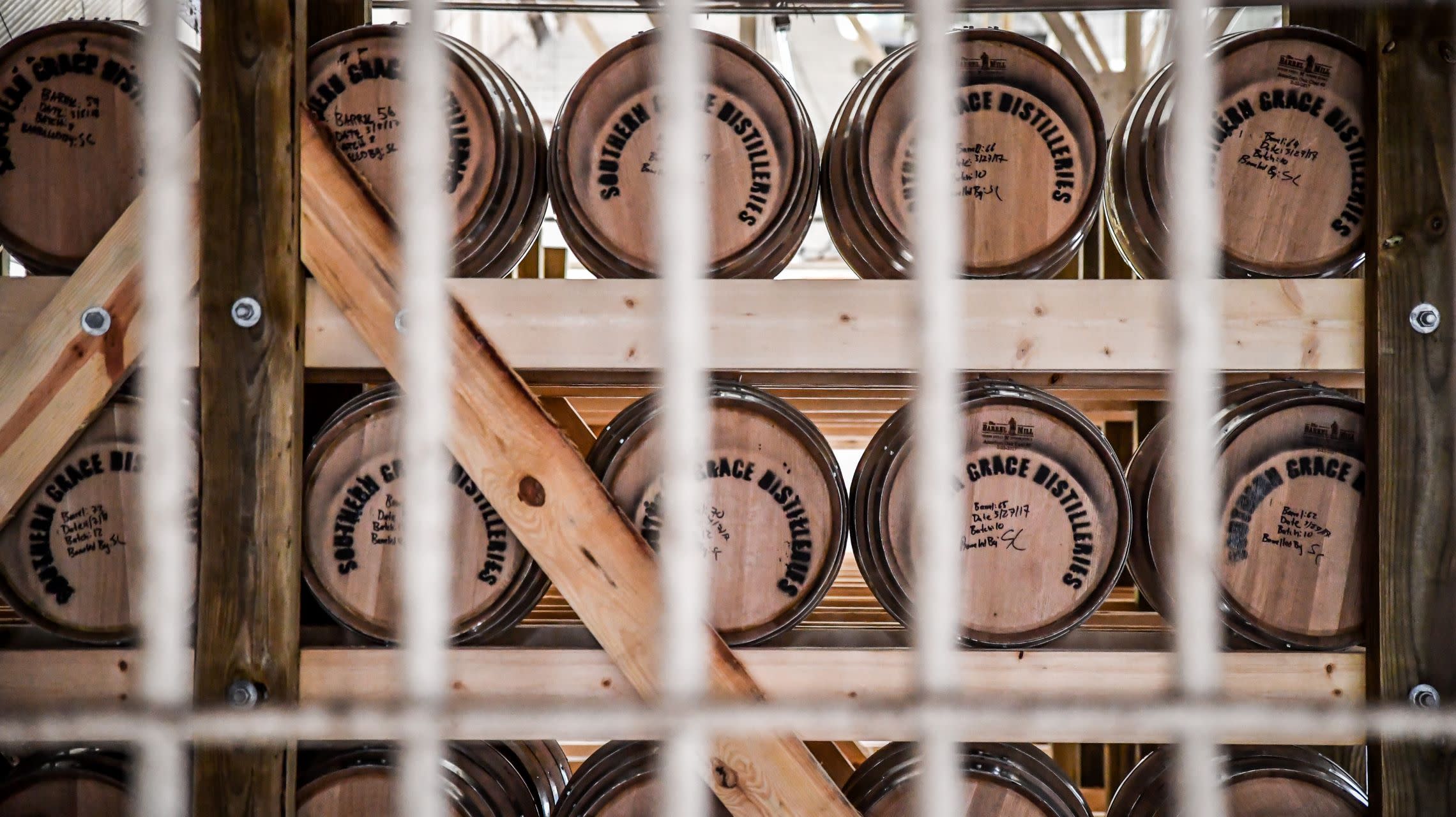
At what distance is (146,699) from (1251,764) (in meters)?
1.95

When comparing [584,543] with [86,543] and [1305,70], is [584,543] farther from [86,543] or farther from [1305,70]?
[1305,70]

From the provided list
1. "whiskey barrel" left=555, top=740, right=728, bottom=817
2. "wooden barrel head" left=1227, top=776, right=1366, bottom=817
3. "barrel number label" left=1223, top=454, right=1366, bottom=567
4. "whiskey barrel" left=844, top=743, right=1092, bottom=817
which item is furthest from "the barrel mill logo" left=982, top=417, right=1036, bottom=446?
"whiskey barrel" left=555, top=740, right=728, bottom=817

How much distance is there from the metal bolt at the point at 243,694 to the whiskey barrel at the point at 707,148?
3.37 feet

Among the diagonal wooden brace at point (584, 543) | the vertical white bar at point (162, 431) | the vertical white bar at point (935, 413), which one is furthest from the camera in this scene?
the diagonal wooden brace at point (584, 543)

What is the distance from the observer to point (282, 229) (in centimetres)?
171

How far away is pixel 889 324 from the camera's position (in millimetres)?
1691

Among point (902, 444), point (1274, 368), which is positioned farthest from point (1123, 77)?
point (902, 444)

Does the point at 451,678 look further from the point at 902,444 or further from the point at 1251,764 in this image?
the point at 1251,764

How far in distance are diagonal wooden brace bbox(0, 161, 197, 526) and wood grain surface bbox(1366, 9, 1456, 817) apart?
226 centimetres

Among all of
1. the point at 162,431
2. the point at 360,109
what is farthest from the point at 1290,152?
the point at 162,431

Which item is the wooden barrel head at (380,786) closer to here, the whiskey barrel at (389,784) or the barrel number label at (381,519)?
the whiskey barrel at (389,784)

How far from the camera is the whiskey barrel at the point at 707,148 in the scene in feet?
5.61

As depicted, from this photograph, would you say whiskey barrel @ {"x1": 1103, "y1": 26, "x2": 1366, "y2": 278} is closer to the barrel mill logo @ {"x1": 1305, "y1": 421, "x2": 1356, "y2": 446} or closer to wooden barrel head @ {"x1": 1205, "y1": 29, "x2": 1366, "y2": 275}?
wooden barrel head @ {"x1": 1205, "y1": 29, "x2": 1366, "y2": 275}

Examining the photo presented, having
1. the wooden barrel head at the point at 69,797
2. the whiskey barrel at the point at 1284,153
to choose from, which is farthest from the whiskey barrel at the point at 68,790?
the whiskey barrel at the point at 1284,153
